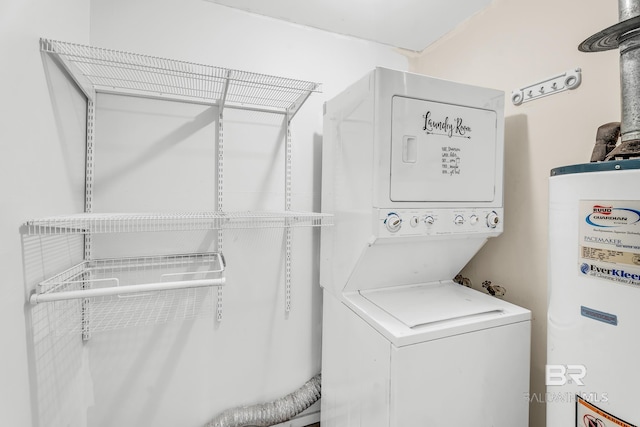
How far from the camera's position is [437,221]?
1.44m

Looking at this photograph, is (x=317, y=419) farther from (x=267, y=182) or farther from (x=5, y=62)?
(x=5, y=62)

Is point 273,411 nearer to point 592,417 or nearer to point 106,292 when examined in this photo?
point 106,292

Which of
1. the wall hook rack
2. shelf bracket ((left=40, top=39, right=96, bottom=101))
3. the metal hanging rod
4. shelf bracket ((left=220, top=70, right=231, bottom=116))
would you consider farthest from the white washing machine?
shelf bracket ((left=40, top=39, right=96, bottom=101))

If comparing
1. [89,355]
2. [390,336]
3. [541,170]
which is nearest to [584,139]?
[541,170]

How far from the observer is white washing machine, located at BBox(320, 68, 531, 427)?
123 cm

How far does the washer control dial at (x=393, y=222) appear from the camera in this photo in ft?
4.38

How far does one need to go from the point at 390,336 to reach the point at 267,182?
1.22 meters

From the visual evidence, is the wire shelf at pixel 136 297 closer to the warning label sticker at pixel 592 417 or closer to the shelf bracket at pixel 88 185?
the shelf bracket at pixel 88 185

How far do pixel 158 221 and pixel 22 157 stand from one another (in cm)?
63

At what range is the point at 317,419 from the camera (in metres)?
2.08

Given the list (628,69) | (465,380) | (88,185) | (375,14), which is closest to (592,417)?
(465,380)

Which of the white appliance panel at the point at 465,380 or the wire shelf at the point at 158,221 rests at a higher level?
the wire shelf at the point at 158,221

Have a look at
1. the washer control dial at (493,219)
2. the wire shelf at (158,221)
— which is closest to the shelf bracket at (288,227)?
the wire shelf at (158,221)

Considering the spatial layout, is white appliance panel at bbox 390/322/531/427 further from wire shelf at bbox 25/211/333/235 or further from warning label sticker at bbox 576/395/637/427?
wire shelf at bbox 25/211/333/235
